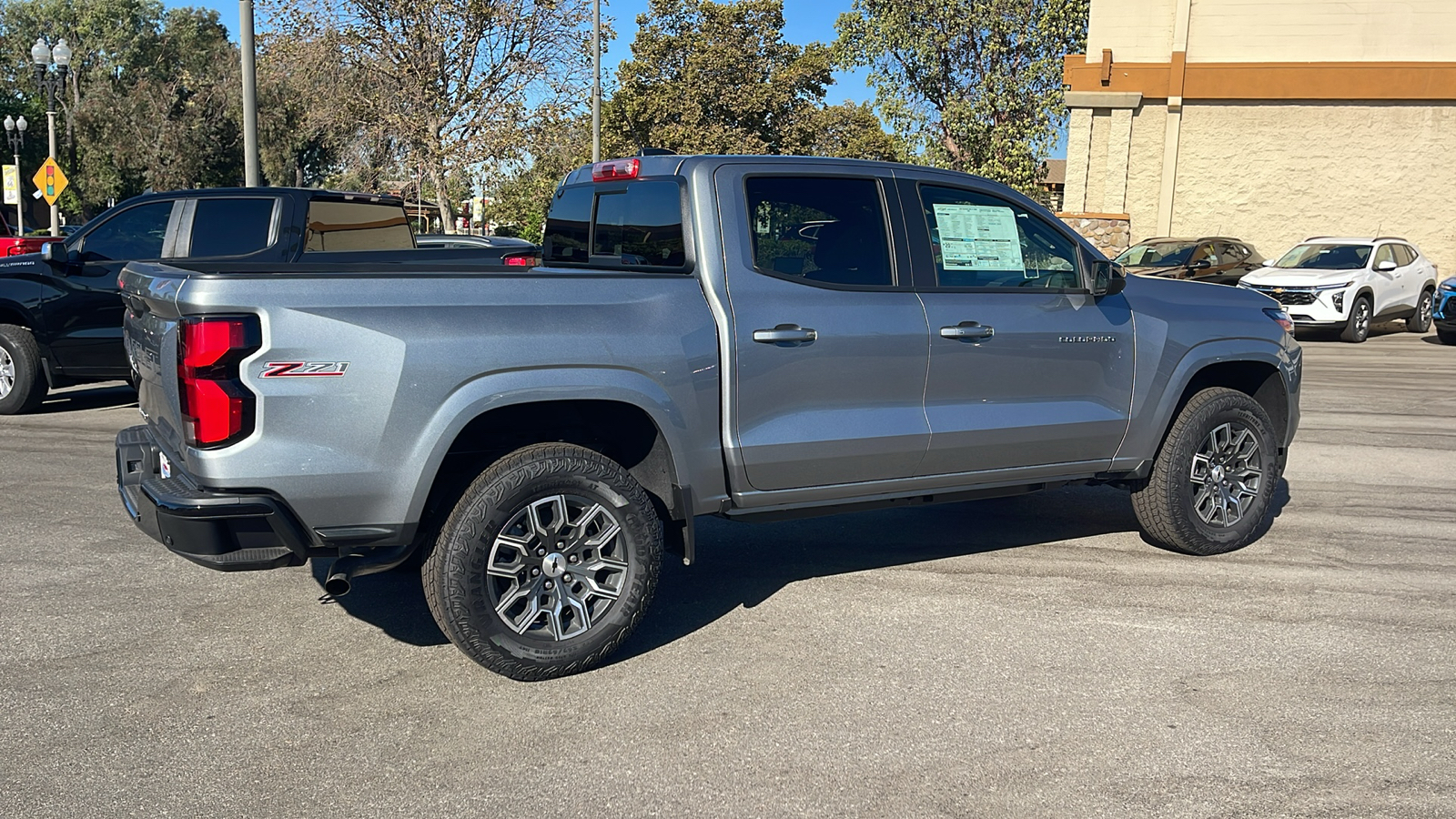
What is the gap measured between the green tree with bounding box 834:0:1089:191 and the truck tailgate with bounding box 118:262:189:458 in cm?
3288

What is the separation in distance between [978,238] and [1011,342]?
20.3 inches

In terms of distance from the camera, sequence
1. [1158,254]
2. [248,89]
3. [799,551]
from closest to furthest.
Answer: [799,551] → [248,89] → [1158,254]

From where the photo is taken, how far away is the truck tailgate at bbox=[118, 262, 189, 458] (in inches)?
161

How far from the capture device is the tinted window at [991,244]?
550 cm

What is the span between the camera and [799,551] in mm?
6375

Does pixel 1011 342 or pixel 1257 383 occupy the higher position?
pixel 1011 342

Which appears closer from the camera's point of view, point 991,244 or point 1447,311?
point 991,244

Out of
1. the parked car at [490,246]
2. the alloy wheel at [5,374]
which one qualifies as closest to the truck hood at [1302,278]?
the parked car at [490,246]

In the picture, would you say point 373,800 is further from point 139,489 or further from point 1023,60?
point 1023,60

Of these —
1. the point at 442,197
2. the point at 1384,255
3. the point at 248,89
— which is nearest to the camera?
the point at 248,89

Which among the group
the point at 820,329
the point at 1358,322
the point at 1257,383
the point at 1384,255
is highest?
the point at 1384,255

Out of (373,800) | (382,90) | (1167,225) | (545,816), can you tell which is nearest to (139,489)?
(373,800)

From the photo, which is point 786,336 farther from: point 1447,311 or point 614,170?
point 1447,311

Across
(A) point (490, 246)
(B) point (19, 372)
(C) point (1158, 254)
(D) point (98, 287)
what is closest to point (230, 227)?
(D) point (98, 287)
